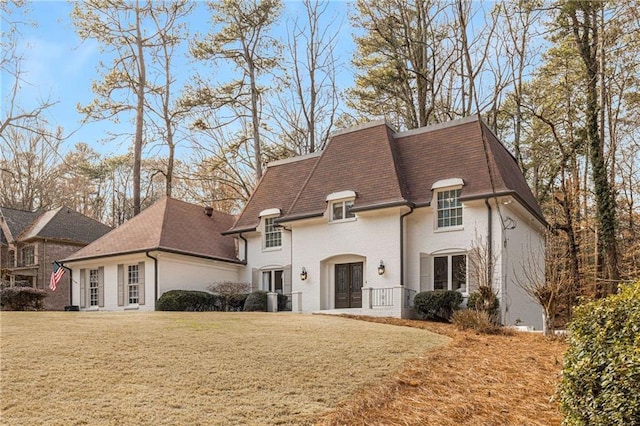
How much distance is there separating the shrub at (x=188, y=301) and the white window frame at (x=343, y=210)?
18.5ft

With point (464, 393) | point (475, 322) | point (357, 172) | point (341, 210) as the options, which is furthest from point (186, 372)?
point (357, 172)

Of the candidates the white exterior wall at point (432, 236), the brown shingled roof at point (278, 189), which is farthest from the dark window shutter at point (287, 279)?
the white exterior wall at point (432, 236)

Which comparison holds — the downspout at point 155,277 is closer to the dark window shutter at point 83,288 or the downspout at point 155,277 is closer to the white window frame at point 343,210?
the dark window shutter at point 83,288

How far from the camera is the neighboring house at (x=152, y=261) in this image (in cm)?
2058

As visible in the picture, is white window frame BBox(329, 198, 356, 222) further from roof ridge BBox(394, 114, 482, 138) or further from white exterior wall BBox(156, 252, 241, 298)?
white exterior wall BBox(156, 252, 241, 298)

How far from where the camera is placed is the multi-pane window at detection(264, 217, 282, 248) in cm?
2173

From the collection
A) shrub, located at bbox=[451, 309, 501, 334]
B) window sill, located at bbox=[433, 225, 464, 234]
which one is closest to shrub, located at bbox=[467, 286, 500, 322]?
shrub, located at bbox=[451, 309, 501, 334]

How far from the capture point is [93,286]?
2267cm

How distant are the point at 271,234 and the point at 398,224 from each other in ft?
20.2

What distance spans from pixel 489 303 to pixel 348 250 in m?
5.44

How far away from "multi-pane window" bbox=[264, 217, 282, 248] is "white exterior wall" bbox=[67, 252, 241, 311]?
1.86 m

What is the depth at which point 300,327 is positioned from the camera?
38.2 feet

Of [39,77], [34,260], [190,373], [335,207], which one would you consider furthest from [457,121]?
[34,260]

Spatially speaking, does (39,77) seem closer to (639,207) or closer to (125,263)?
(125,263)
